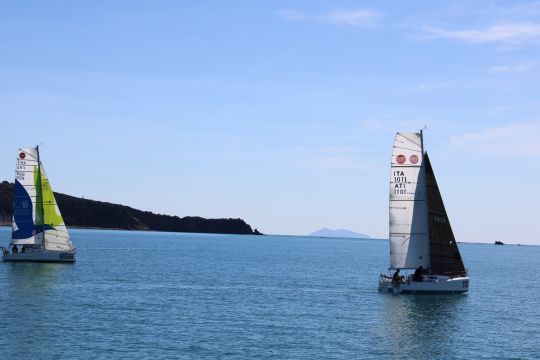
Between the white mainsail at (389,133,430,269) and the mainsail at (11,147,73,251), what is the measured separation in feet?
144

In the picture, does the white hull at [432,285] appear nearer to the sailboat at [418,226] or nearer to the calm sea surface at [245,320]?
the sailboat at [418,226]

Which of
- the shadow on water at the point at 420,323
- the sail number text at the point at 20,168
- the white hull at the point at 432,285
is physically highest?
the sail number text at the point at 20,168

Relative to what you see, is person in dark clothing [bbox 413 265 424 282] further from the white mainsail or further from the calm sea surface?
the calm sea surface

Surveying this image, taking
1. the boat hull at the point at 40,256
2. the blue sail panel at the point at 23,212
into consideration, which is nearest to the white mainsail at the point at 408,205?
the boat hull at the point at 40,256

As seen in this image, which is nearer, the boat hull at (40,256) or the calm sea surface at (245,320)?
the calm sea surface at (245,320)

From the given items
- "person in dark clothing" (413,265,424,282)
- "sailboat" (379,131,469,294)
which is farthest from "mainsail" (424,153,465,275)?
"person in dark clothing" (413,265,424,282)

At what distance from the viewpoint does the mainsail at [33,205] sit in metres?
94.4

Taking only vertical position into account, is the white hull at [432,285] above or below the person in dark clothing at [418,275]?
below

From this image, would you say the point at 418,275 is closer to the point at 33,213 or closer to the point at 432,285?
the point at 432,285

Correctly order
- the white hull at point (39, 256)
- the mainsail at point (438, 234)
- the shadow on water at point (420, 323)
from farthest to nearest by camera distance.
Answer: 1. the white hull at point (39, 256)
2. the mainsail at point (438, 234)
3. the shadow on water at point (420, 323)

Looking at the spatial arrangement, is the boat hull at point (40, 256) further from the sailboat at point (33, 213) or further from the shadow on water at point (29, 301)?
the shadow on water at point (29, 301)

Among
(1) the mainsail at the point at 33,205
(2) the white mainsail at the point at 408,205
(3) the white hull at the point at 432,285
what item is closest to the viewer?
(2) the white mainsail at the point at 408,205

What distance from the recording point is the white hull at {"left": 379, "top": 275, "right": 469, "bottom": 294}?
72.7 m

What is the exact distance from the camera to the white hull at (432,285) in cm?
7269
